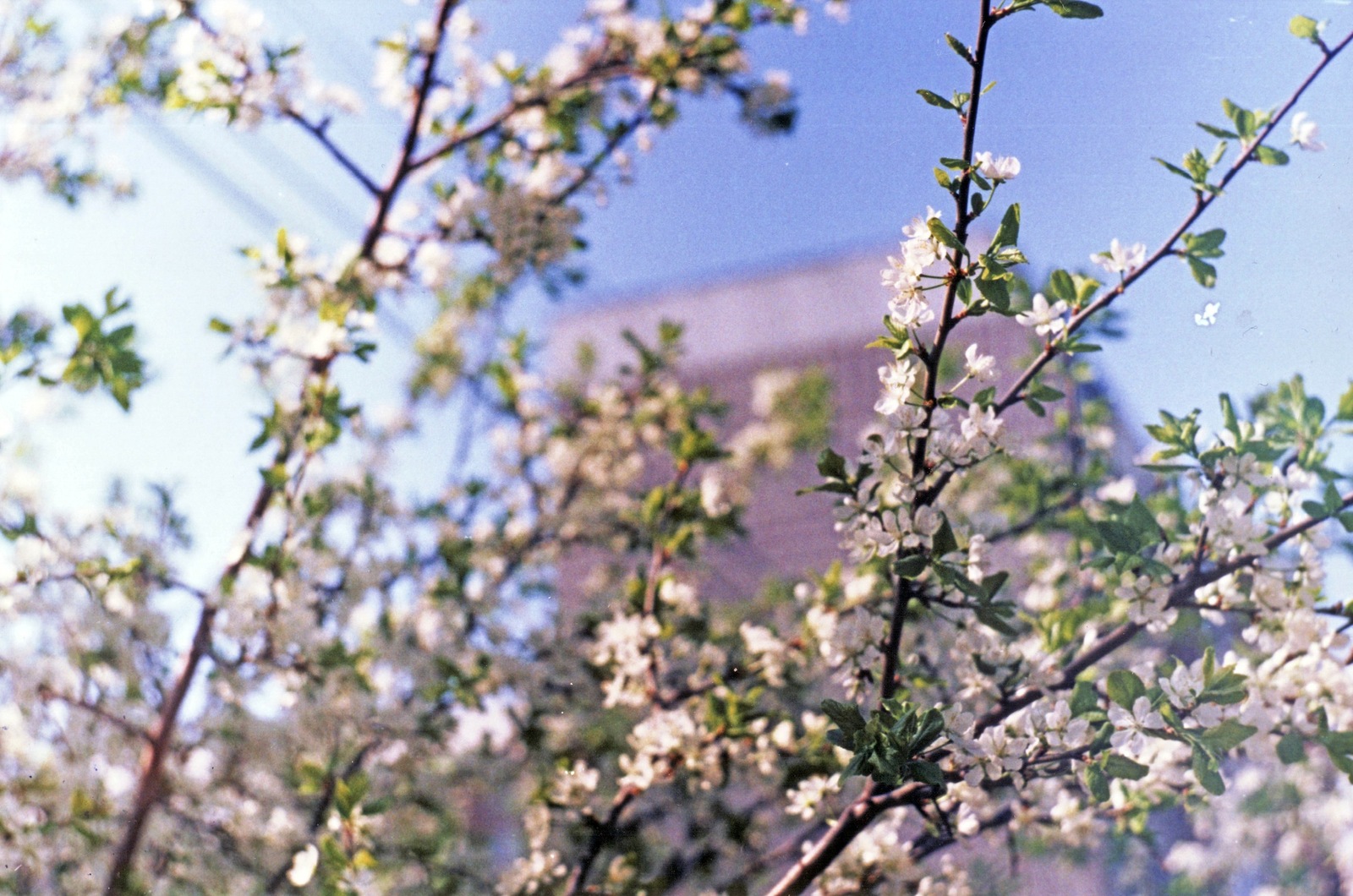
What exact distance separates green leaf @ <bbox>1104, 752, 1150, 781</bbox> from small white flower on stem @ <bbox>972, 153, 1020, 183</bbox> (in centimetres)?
56

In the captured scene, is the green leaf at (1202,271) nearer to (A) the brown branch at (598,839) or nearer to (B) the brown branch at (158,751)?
(A) the brown branch at (598,839)

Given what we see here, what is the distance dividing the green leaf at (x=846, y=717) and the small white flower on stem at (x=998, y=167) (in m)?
0.52

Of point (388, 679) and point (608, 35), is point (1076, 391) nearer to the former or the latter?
point (608, 35)

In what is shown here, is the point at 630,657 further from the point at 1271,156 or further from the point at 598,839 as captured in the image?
the point at 1271,156

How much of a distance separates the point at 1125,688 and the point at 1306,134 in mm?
683

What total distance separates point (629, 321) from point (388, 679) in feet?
14.3

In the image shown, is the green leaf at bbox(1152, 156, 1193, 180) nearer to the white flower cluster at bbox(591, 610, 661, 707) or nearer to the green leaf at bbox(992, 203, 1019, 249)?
the green leaf at bbox(992, 203, 1019, 249)

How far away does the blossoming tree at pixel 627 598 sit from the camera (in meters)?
1.00

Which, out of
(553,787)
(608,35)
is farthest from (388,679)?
(608,35)

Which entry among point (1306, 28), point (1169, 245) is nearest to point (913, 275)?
point (1169, 245)

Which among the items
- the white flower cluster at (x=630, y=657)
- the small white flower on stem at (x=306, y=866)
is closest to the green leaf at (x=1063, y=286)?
the white flower cluster at (x=630, y=657)

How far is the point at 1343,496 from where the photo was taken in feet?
3.79

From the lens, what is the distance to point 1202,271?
113cm

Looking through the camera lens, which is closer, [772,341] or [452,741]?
[452,741]
